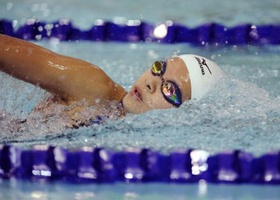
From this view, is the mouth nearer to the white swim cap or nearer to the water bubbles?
the white swim cap

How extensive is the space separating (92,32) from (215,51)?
58 centimetres

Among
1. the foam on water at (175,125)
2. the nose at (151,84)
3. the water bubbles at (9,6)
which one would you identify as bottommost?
the foam on water at (175,125)

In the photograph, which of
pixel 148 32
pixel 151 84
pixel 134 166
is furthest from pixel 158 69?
pixel 148 32

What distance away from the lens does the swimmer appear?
2070 millimetres

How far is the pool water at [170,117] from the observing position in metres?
1.77

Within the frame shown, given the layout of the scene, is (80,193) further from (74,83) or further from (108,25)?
(108,25)

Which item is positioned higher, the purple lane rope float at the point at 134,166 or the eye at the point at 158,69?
the eye at the point at 158,69

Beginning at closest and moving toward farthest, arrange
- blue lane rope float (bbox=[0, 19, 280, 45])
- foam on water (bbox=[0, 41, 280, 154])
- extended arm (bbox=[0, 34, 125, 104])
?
1. foam on water (bbox=[0, 41, 280, 154])
2. extended arm (bbox=[0, 34, 125, 104])
3. blue lane rope float (bbox=[0, 19, 280, 45])

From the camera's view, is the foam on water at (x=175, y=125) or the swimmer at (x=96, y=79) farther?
the swimmer at (x=96, y=79)

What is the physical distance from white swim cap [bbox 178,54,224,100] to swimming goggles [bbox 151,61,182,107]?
54 mm

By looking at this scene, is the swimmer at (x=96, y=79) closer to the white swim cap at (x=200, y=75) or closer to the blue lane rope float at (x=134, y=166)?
the white swim cap at (x=200, y=75)

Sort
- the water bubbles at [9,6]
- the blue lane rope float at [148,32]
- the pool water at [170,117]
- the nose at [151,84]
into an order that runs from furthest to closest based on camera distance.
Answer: the water bubbles at [9,6]
the blue lane rope float at [148,32]
the nose at [151,84]
the pool water at [170,117]

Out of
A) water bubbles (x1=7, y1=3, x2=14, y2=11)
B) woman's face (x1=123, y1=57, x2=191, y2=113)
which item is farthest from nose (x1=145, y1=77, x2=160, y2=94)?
water bubbles (x1=7, y1=3, x2=14, y2=11)

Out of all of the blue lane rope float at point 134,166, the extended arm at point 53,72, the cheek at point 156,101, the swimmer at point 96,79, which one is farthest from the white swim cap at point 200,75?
the blue lane rope float at point 134,166
